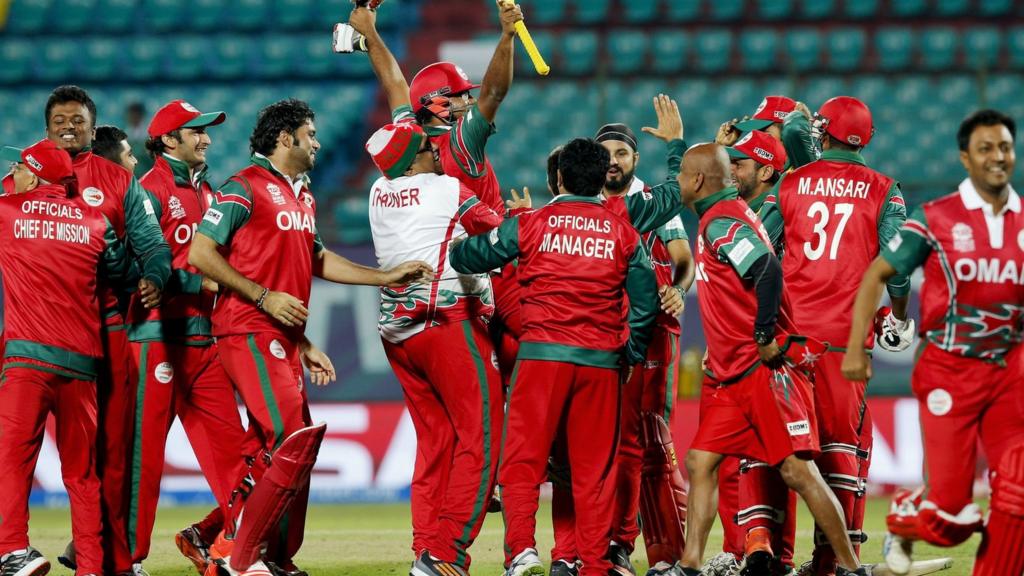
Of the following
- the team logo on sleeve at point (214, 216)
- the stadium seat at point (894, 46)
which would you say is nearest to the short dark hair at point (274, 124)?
the team logo on sleeve at point (214, 216)

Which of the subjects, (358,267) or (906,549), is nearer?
(906,549)

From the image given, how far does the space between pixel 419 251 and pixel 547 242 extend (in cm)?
80

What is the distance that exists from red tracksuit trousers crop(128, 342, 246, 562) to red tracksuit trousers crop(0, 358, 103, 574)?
444 millimetres

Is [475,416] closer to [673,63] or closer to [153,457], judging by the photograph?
[153,457]

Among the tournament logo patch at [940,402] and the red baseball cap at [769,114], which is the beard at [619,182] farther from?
the tournament logo patch at [940,402]

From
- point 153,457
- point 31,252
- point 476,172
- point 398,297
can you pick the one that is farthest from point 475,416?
point 31,252

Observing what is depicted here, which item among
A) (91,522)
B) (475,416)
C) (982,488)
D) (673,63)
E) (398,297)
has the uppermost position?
(673,63)

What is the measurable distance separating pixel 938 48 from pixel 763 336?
14.3m

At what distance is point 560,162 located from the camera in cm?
641

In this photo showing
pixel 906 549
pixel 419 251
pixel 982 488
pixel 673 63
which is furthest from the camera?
pixel 673 63

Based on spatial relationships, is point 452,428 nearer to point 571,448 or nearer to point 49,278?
point 571,448

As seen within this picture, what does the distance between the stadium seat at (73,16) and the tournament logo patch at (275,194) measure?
611 inches

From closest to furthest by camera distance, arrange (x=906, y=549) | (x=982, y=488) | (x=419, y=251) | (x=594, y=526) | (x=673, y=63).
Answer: (x=906, y=549) < (x=594, y=526) < (x=419, y=251) < (x=982, y=488) < (x=673, y=63)

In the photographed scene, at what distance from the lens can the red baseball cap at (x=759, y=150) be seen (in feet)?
23.4
